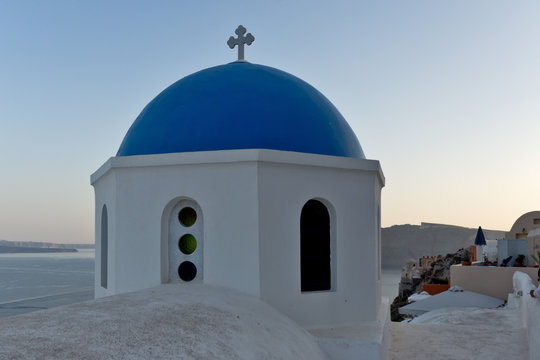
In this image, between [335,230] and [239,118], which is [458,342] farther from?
[239,118]

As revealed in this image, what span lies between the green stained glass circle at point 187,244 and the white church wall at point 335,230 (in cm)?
110

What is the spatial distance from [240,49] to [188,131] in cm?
253

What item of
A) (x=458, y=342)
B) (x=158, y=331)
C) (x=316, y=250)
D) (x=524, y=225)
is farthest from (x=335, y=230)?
(x=524, y=225)

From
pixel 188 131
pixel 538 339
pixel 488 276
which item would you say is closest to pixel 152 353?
pixel 188 131

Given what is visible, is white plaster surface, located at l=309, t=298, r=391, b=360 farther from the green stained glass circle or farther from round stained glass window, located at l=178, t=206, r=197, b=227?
round stained glass window, located at l=178, t=206, r=197, b=227

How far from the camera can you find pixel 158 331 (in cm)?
397

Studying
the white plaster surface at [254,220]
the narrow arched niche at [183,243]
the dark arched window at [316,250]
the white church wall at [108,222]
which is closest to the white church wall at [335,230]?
the white plaster surface at [254,220]

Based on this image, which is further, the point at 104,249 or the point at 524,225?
the point at 524,225

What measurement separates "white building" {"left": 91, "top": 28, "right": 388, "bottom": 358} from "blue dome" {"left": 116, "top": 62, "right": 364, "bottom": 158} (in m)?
0.02

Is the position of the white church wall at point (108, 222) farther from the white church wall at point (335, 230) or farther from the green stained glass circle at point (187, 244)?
the white church wall at point (335, 230)

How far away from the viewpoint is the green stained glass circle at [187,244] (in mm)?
6977

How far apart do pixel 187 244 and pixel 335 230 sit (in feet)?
6.92

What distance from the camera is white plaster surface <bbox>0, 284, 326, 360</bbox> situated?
133 inches

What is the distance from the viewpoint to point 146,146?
7480 millimetres
